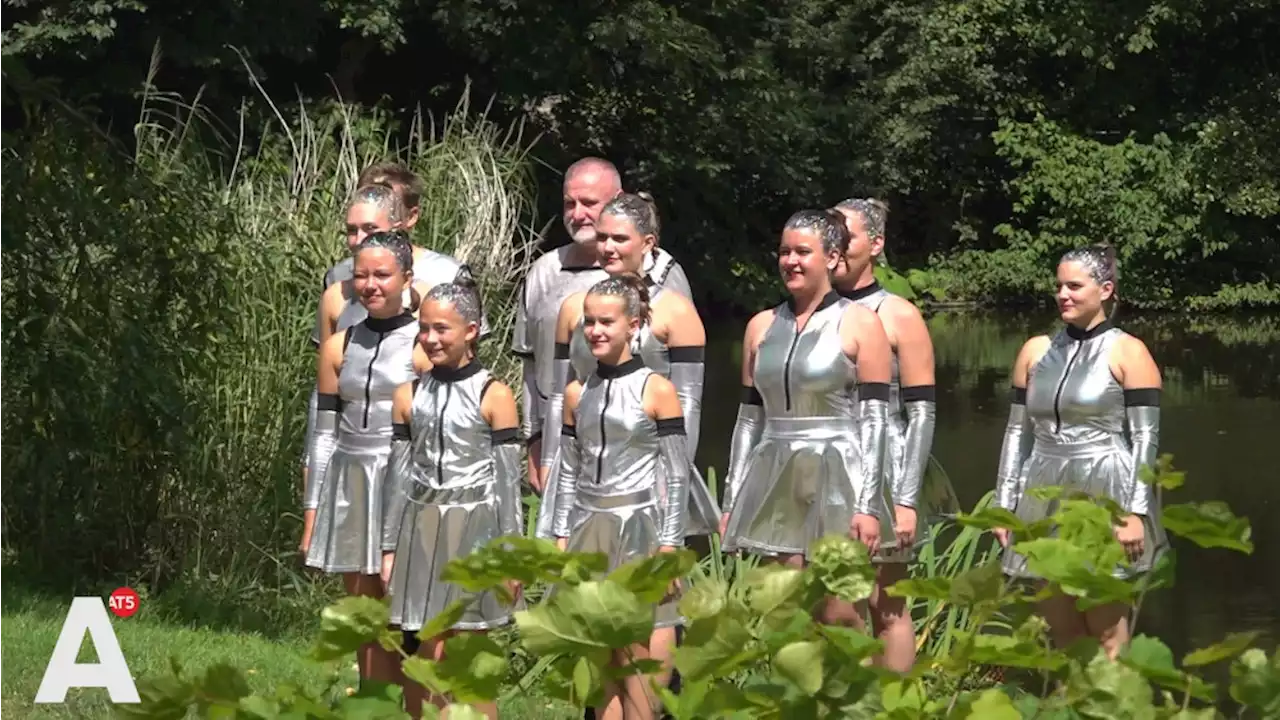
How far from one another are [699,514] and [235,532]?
3.61 m

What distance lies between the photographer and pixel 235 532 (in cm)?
914

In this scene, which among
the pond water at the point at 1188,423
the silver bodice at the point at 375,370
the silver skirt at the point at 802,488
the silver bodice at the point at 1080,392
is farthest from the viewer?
the pond water at the point at 1188,423

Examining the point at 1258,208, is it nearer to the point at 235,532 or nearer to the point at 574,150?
the point at 574,150

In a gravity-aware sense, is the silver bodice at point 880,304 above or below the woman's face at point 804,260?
below

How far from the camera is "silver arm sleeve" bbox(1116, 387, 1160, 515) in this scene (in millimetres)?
6258

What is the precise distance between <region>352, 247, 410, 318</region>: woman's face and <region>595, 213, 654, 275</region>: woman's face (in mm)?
574

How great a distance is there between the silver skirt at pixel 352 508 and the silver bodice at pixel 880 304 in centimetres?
153

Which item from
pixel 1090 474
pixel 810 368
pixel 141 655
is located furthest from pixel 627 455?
pixel 141 655

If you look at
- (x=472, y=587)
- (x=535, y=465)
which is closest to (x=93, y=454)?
(x=535, y=465)

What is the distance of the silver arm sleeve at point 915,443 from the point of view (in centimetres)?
633

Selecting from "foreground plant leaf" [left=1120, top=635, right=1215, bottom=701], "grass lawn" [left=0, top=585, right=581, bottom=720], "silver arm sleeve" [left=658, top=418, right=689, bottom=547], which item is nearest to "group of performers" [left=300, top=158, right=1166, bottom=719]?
"silver arm sleeve" [left=658, top=418, right=689, bottom=547]

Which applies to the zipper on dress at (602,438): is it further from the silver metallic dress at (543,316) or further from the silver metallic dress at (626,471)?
the silver metallic dress at (543,316)

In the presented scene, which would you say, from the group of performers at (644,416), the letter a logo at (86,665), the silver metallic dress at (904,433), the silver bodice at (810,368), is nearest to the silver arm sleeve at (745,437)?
the group of performers at (644,416)

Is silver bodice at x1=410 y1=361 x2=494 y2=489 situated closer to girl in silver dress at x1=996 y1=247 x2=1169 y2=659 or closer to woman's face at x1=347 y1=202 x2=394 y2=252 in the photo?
woman's face at x1=347 y1=202 x2=394 y2=252
